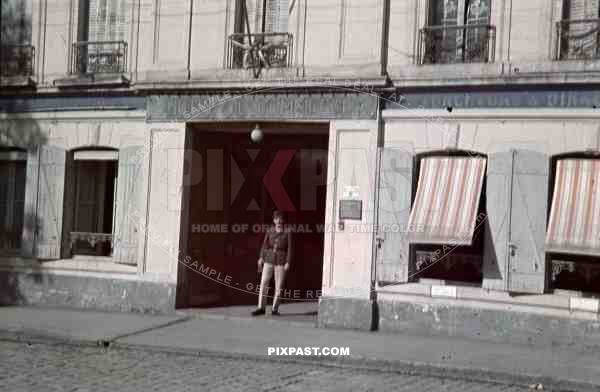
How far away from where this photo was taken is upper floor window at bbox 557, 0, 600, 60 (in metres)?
11.5

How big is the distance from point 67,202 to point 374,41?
6388 mm

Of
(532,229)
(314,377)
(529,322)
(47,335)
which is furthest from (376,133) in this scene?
(47,335)

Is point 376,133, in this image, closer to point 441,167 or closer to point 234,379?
point 441,167

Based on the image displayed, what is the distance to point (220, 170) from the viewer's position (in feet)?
49.4

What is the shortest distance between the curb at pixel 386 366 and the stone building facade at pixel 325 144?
2.32m

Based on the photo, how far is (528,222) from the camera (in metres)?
11.6

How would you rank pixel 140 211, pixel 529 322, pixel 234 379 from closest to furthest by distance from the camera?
pixel 234 379, pixel 529 322, pixel 140 211

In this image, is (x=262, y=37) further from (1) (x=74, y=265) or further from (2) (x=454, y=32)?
(1) (x=74, y=265)

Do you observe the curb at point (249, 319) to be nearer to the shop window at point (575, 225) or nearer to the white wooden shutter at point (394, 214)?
the white wooden shutter at point (394, 214)

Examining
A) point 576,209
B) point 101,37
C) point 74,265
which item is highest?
point 101,37

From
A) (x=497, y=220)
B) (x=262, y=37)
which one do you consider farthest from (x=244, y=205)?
(x=497, y=220)

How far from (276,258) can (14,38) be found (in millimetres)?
6769

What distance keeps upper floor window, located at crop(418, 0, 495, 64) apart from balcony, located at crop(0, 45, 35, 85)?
24.6ft

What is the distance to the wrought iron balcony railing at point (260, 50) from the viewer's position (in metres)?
13.4
